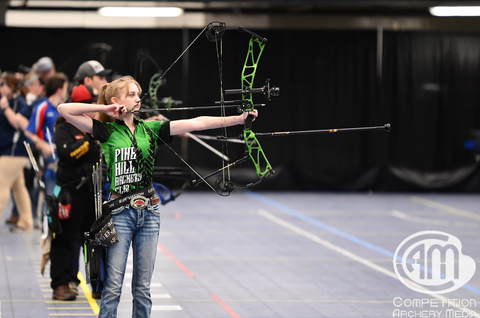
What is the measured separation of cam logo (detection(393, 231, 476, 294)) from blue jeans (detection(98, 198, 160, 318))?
315 cm

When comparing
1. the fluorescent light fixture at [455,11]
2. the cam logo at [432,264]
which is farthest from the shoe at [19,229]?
the fluorescent light fixture at [455,11]

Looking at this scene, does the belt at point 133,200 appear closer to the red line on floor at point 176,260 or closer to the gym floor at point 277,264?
the gym floor at point 277,264

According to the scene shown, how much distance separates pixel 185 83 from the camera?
14.5m

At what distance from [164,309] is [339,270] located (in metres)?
2.28

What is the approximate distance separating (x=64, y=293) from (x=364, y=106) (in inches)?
386

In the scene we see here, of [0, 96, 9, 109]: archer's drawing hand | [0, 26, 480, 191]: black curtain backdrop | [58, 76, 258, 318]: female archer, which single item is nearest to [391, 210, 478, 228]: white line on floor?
[0, 26, 480, 191]: black curtain backdrop

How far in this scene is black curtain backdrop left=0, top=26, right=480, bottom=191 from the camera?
14.6m

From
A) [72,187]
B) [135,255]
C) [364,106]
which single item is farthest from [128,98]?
[364,106]

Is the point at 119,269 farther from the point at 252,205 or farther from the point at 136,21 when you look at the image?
the point at 136,21

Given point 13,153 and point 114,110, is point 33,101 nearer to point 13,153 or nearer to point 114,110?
point 13,153

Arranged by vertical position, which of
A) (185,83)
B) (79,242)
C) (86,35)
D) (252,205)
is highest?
(86,35)

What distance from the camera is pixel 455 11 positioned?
14.7 metres

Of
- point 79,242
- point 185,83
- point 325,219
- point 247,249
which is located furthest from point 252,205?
point 79,242

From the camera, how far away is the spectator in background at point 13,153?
911 centimetres
